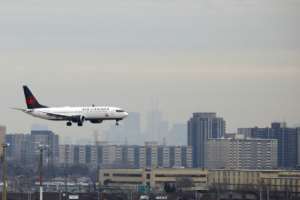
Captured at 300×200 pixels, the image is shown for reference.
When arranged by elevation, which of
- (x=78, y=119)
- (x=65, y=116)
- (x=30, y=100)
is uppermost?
(x=30, y=100)

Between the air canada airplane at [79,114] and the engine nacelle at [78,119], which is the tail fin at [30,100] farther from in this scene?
the engine nacelle at [78,119]

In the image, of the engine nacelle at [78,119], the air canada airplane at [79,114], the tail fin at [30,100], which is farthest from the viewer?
the tail fin at [30,100]

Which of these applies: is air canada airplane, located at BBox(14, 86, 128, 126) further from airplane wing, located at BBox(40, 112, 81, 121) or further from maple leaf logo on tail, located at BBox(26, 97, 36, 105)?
maple leaf logo on tail, located at BBox(26, 97, 36, 105)

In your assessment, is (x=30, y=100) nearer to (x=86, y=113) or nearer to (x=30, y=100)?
(x=30, y=100)

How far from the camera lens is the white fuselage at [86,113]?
17438cm

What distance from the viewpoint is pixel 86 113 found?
174500 millimetres

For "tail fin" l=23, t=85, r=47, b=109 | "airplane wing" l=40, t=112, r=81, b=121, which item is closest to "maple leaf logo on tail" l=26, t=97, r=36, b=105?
"tail fin" l=23, t=85, r=47, b=109

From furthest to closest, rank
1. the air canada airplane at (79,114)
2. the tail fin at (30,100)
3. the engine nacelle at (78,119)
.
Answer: the tail fin at (30,100) < the air canada airplane at (79,114) < the engine nacelle at (78,119)

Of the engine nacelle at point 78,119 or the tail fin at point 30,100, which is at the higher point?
the tail fin at point 30,100

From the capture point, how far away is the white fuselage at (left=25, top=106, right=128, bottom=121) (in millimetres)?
174375

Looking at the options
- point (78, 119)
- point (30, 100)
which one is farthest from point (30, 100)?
point (78, 119)

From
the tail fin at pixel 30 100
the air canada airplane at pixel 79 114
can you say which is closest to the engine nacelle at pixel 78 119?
the air canada airplane at pixel 79 114

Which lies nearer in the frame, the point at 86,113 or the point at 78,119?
the point at 78,119

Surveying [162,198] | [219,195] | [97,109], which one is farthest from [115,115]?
[219,195]
